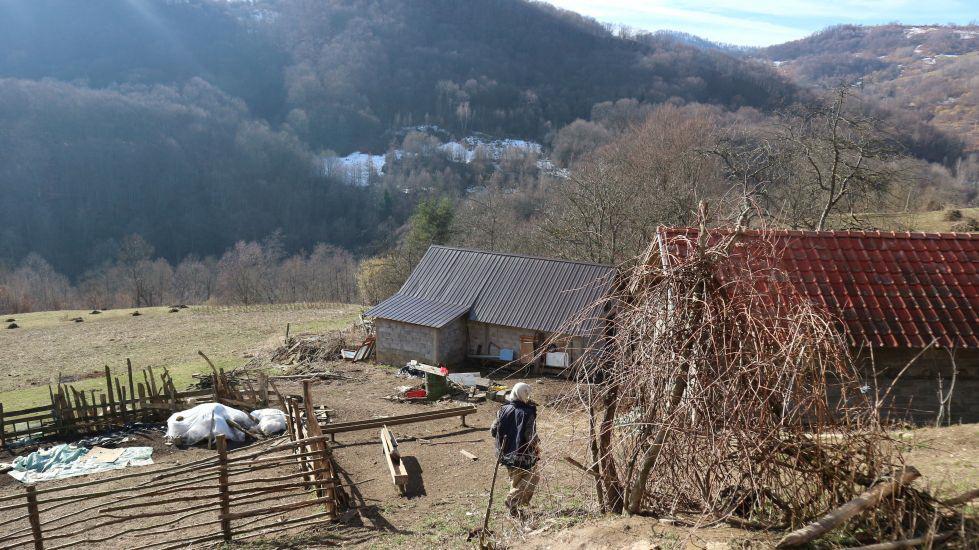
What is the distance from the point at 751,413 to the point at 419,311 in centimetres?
1648

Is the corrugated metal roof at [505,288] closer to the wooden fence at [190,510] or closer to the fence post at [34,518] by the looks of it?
the wooden fence at [190,510]

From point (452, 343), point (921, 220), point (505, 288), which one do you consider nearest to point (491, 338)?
point (452, 343)

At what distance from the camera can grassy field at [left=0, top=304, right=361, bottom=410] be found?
2331 cm

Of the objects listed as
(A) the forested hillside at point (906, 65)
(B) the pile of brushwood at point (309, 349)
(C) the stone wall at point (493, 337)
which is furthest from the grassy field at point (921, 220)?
(A) the forested hillside at point (906, 65)

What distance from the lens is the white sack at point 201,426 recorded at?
13914 millimetres

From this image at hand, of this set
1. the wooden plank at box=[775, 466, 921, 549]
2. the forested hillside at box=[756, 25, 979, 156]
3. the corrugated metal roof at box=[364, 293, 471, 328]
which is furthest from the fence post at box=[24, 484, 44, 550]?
the forested hillside at box=[756, 25, 979, 156]

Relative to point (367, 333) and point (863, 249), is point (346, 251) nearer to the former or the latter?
point (367, 333)

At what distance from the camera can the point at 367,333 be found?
23.4 meters

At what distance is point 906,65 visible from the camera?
15675 centimetres

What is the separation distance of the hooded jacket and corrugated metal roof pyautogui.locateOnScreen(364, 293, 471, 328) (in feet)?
38.0

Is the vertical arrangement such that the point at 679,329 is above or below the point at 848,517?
above

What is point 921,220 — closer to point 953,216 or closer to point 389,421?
point 953,216

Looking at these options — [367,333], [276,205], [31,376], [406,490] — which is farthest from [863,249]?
[276,205]

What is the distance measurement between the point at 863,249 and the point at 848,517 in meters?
8.47
